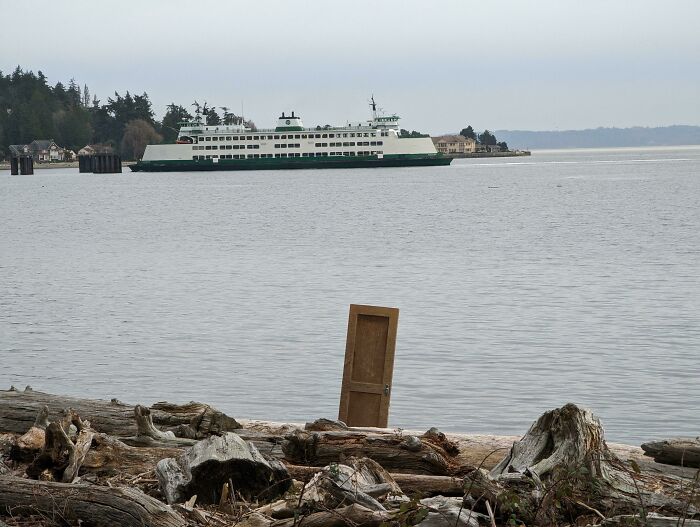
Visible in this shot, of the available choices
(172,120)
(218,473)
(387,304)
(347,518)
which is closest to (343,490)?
(347,518)

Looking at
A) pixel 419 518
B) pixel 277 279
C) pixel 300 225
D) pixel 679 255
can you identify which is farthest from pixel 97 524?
pixel 300 225

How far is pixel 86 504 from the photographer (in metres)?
4.05

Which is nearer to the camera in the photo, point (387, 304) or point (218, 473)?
point (218, 473)

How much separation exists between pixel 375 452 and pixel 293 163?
348ft

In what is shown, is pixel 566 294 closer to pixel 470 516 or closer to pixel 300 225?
pixel 470 516

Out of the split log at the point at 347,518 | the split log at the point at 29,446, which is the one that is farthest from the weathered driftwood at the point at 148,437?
the split log at the point at 347,518

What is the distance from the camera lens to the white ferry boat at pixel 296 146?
4122 inches

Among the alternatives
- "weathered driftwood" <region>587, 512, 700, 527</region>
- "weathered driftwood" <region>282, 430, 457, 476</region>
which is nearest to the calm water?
"weathered driftwood" <region>282, 430, 457, 476</region>

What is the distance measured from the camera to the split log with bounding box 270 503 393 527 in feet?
12.4

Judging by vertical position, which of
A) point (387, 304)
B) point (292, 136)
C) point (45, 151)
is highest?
point (387, 304)

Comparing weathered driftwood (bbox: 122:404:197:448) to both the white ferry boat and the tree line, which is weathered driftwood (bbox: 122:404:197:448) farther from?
the tree line

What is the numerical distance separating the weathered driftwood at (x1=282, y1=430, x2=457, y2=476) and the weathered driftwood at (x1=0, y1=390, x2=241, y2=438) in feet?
2.09

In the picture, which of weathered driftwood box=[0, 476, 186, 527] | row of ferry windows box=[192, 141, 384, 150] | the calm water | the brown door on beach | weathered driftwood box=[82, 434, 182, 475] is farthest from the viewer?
row of ferry windows box=[192, 141, 384, 150]

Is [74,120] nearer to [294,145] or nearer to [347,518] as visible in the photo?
[294,145]
